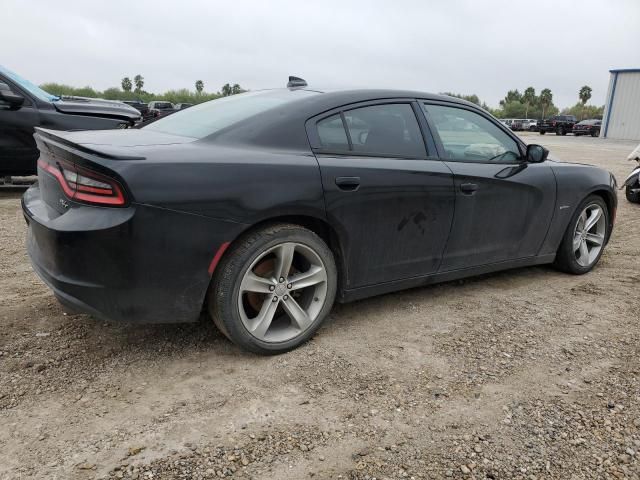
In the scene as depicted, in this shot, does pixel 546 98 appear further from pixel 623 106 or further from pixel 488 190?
pixel 488 190

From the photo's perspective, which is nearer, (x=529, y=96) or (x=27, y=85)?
(x=27, y=85)

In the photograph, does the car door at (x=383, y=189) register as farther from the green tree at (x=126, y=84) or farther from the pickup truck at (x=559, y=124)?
the green tree at (x=126, y=84)

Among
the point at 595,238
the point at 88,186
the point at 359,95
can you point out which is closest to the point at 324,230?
the point at 359,95

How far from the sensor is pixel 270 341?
Result: 2883 millimetres

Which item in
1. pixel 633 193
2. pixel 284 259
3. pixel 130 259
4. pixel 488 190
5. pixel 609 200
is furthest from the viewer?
pixel 633 193

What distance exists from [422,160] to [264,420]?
1847 mm

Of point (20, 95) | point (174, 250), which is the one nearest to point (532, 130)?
point (20, 95)

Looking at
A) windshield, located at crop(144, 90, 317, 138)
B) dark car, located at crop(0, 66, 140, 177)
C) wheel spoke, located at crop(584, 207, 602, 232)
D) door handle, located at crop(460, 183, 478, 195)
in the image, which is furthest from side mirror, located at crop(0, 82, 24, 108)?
wheel spoke, located at crop(584, 207, 602, 232)

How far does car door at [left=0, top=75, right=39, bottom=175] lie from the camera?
698 centimetres

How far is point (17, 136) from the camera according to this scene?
23.2ft

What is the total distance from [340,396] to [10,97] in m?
6.41

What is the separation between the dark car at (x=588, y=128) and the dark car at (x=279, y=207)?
40855 millimetres

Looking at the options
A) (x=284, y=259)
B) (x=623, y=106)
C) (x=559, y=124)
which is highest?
(x=623, y=106)

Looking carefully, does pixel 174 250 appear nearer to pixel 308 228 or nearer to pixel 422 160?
pixel 308 228
